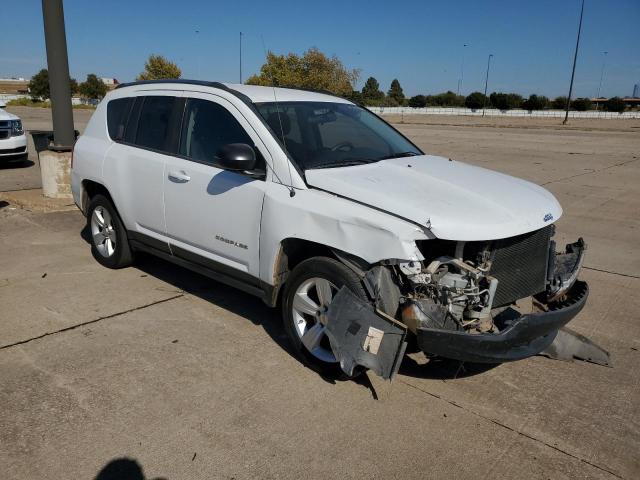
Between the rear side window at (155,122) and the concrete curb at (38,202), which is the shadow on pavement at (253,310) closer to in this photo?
the rear side window at (155,122)

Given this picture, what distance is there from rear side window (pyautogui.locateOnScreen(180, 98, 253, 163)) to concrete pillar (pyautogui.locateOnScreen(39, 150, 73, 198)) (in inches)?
191

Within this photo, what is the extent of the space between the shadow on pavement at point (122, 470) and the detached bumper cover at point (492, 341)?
1619mm

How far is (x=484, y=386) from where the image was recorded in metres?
3.62

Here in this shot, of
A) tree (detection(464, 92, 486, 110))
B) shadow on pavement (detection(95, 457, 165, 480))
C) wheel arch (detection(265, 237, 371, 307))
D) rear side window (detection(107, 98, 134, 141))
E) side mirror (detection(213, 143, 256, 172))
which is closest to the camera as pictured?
shadow on pavement (detection(95, 457, 165, 480))

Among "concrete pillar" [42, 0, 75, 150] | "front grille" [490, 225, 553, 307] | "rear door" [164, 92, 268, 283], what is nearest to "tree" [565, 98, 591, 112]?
"concrete pillar" [42, 0, 75, 150]

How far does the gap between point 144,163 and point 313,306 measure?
2241mm

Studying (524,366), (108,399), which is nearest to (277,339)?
(108,399)

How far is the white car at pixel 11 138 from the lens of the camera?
1148cm

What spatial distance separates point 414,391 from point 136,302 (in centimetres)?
262

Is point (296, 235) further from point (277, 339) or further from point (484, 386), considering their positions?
point (484, 386)

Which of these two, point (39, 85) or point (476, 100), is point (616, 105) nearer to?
point (476, 100)

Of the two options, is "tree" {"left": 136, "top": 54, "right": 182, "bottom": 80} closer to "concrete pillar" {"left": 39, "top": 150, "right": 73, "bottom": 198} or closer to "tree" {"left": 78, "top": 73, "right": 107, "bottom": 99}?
"tree" {"left": 78, "top": 73, "right": 107, "bottom": 99}

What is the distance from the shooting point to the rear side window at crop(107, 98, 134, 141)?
17.2ft

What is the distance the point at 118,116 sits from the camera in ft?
17.6
